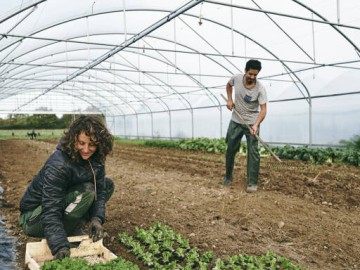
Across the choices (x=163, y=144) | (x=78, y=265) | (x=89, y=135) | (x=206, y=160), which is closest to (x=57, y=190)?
(x=89, y=135)

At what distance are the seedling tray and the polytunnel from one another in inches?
235

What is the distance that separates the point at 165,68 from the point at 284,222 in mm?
13803

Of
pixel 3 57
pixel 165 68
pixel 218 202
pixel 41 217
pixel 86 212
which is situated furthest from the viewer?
pixel 165 68

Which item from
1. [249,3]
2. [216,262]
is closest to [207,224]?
[216,262]

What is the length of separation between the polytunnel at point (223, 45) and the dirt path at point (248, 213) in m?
3.93

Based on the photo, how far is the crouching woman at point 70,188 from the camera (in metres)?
2.70

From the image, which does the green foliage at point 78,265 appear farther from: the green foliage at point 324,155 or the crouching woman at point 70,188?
the green foliage at point 324,155

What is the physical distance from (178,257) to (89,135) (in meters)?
1.29

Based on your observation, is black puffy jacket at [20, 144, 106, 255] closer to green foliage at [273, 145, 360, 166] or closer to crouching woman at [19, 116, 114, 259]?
crouching woman at [19, 116, 114, 259]

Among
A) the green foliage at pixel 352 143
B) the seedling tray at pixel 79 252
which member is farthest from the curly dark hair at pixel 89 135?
the green foliage at pixel 352 143

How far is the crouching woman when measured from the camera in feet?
8.86

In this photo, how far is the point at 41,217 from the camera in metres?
2.72

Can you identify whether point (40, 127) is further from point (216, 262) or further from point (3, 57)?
point (216, 262)

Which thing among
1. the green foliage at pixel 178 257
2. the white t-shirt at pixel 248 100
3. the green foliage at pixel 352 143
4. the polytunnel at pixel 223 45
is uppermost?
the polytunnel at pixel 223 45
